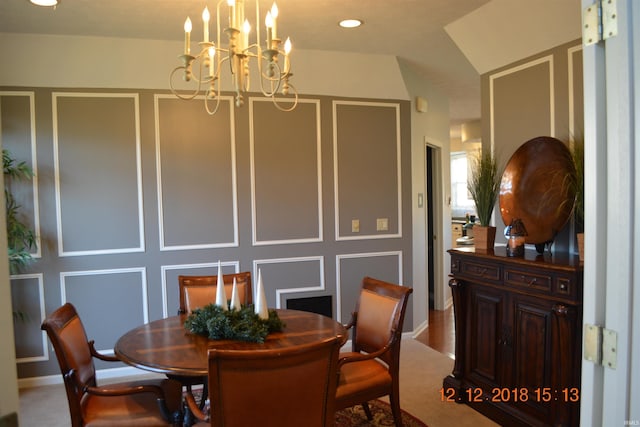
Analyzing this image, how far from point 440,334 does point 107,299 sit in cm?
314

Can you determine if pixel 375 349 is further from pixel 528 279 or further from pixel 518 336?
pixel 528 279

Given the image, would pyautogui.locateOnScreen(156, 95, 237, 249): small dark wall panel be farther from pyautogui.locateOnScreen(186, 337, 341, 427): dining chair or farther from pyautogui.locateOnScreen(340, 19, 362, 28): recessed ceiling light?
pyautogui.locateOnScreen(186, 337, 341, 427): dining chair

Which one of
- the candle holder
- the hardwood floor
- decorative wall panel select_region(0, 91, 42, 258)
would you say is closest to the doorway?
the hardwood floor

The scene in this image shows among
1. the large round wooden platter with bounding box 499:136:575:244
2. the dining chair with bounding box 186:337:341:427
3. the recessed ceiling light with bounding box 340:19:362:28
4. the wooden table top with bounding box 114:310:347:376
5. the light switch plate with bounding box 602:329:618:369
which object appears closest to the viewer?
the light switch plate with bounding box 602:329:618:369

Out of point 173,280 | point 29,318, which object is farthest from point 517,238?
point 29,318

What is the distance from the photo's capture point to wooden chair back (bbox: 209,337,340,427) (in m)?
1.41

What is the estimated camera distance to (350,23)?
3.22 metres

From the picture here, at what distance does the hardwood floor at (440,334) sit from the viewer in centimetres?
409

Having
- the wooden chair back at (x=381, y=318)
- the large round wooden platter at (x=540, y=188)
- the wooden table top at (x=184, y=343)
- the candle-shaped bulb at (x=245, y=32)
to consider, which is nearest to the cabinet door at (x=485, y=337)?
the large round wooden platter at (x=540, y=188)

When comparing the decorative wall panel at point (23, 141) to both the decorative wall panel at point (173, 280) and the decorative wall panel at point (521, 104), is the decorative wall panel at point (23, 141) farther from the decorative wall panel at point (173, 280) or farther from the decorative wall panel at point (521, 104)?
the decorative wall panel at point (521, 104)

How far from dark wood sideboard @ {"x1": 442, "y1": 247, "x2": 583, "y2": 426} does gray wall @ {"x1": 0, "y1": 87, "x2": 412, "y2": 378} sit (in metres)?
1.36

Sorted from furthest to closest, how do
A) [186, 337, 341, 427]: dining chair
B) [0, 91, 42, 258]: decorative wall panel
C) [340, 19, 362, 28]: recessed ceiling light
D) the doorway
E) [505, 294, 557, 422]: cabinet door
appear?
the doorway, [0, 91, 42, 258]: decorative wall panel, [340, 19, 362, 28]: recessed ceiling light, [505, 294, 557, 422]: cabinet door, [186, 337, 341, 427]: dining chair

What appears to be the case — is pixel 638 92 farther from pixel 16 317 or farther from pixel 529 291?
pixel 16 317

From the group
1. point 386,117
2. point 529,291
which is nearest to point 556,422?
point 529,291
